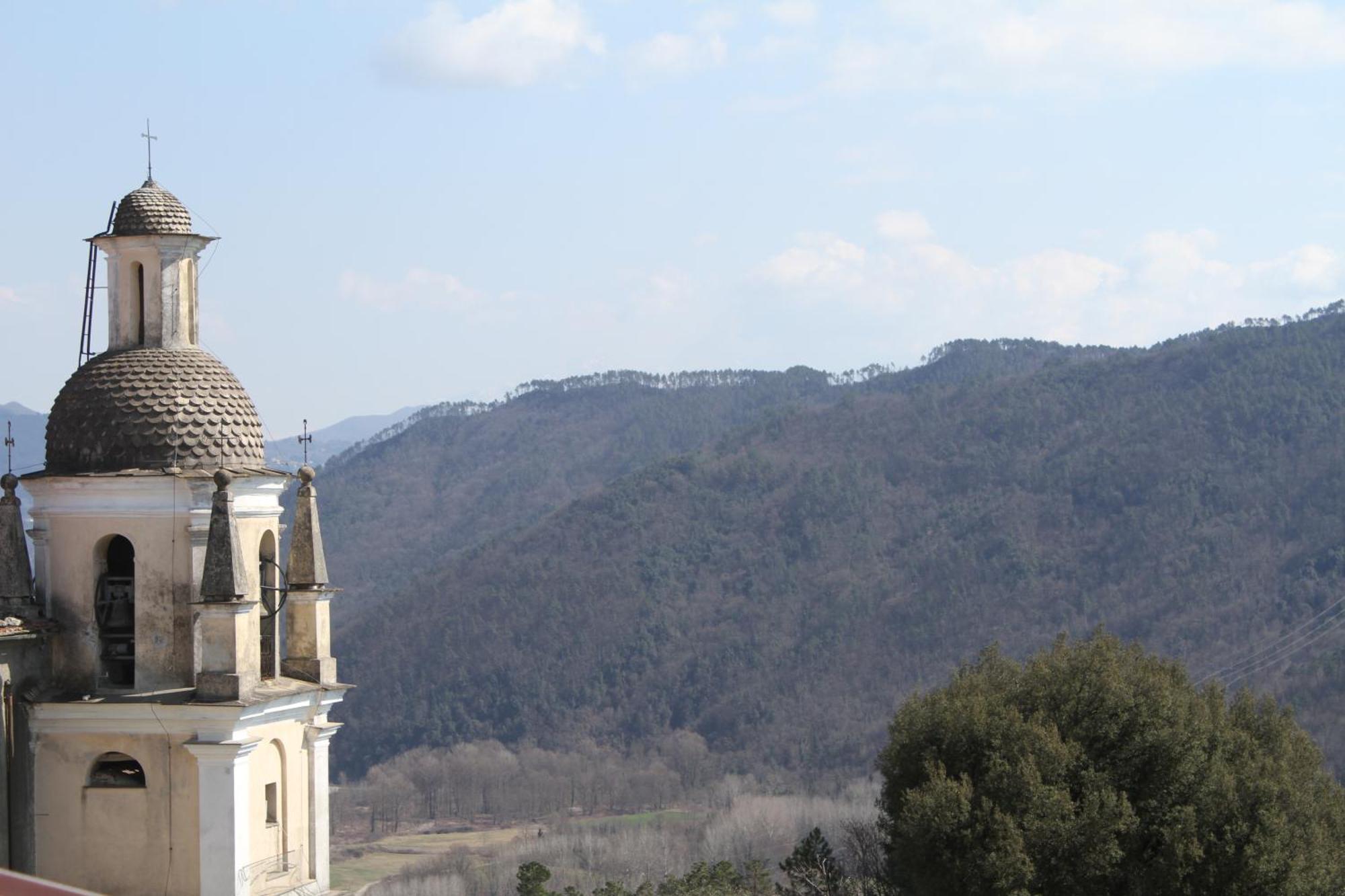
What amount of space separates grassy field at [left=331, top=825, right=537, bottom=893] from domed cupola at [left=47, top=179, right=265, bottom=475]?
8315 cm

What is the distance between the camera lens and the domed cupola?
18.9 metres

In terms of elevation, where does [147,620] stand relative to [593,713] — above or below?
above

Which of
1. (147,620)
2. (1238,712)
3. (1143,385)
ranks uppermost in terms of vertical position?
(1143,385)

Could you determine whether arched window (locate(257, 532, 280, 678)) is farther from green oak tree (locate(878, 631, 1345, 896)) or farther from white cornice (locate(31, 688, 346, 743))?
green oak tree (locate(878, 631, 1345, 896))

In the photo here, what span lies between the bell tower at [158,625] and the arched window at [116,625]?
0.02 meters

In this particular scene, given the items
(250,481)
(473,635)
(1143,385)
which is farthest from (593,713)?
(250,481)

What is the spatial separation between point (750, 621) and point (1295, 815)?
129m

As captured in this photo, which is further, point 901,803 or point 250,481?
point 901,803

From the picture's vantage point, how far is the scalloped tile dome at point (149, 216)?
19.3 metres

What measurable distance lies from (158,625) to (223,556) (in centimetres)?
98

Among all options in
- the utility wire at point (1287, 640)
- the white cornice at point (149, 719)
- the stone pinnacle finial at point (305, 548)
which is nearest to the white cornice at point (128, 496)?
the stone pinnacle finial at point (305, 548)

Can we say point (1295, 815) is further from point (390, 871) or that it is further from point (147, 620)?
point (390, 871)

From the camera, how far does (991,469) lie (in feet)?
568

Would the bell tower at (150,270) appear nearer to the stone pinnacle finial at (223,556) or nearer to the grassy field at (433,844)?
the stone pinnacle finial at (223,556)
